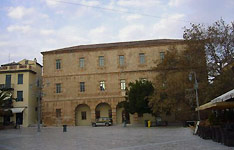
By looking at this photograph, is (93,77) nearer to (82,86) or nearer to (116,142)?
(82,86)

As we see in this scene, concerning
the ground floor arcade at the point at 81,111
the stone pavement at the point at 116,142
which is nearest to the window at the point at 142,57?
the ground floor arcade at the point at 81,111

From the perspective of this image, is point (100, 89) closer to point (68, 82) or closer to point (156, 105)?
point (68, 82)

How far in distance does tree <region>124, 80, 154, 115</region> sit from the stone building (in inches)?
248

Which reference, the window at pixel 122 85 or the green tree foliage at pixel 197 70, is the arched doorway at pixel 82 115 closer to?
the window at pixel 122 85

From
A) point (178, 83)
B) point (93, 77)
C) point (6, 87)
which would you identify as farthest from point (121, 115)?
point (6, 87)

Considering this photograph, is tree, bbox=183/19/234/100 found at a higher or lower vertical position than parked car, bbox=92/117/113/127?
higher

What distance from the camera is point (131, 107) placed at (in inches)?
1271

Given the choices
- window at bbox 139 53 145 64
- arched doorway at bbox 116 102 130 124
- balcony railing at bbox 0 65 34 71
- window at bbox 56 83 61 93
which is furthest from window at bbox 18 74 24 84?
window at bbox 139 53 145 64

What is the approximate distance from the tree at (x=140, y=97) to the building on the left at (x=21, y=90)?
17.0m

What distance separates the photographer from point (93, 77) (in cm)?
4000

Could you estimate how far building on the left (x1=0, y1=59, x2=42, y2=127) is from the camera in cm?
4150

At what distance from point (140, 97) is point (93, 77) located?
35.5 feet

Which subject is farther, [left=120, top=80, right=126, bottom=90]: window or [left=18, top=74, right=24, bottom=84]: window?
[left=18, top=74, right=24, bottom=84]: window

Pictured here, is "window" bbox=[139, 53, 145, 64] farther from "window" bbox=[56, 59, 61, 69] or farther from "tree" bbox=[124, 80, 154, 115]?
"window" bbox=[56, 59, 61, 69]
